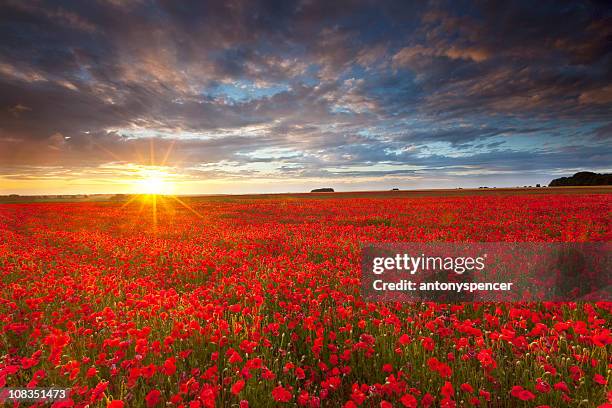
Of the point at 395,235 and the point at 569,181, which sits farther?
the point at 569,181

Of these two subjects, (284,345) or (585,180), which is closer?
(284,345)

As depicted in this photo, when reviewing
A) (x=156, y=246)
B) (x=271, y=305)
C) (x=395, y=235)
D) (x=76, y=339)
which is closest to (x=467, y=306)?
(x=271, y=305)

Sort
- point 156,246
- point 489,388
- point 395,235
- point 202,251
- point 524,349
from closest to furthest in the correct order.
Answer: point 489,388 → point 524,349 → point 202,251 → point 156,246 → point 395,235

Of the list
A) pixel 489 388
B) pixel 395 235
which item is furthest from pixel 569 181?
pixel 489 388

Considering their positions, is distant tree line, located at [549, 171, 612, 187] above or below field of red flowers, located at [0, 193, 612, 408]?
above

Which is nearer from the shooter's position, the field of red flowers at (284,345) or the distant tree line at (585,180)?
the field of red flowers at (284,345)

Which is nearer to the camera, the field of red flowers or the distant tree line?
the field of red flowers

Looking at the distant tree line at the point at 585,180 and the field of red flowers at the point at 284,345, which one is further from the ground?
the distant tree line at the point at 585,180

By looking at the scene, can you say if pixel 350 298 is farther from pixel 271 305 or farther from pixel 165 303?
pixel 165 303

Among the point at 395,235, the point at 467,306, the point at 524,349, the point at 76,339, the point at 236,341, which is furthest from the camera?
the point at 395,235

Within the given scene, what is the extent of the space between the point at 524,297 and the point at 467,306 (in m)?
0.82

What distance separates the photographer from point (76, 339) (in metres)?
4.29

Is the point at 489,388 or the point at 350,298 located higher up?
the point at 350,298

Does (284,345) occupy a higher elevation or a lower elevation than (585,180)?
lower
